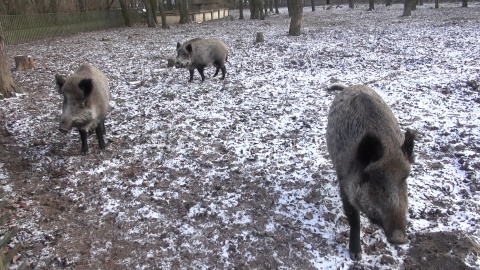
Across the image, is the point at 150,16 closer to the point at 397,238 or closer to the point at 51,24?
the point at 51,24

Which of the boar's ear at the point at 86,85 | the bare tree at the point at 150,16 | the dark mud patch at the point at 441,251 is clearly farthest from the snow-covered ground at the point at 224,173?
the bare tree at the point at 150,16

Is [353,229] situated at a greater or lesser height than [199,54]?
lesser

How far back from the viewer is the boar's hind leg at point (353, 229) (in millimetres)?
3262

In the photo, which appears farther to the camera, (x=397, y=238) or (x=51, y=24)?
(x=51, y=24)

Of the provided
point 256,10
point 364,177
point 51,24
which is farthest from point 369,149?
point 256,10

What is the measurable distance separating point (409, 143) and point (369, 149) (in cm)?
38

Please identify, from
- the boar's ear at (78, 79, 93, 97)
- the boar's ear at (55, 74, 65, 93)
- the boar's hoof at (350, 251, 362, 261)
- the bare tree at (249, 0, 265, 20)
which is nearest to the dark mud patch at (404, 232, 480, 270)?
the boar's hoof at (350, 251, 362, 261)

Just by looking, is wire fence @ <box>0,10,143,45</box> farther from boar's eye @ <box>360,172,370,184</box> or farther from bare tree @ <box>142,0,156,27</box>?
boar's eye @ <box>360,172,370,184</box>

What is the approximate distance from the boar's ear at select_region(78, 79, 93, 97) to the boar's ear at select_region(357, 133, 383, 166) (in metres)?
3.97

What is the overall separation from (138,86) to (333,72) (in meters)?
5.47

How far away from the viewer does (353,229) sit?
3363mm

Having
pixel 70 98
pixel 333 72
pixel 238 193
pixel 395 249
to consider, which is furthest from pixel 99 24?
pixel 395 249

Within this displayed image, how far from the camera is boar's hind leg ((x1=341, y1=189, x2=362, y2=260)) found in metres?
3.26

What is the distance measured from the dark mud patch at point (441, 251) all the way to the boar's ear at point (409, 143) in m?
1.09
